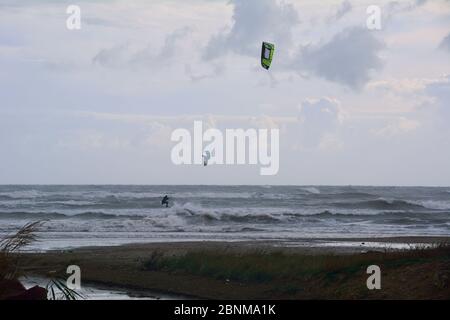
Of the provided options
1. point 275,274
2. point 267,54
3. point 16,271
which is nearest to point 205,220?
point 267,54

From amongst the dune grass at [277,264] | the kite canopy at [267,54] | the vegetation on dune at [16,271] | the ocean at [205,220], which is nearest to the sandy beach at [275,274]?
the dune grass at [277,264]

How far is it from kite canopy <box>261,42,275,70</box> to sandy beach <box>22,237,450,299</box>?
4230 millimetres

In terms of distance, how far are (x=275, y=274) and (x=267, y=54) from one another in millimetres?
5144

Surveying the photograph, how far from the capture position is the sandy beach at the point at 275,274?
13.0 meters

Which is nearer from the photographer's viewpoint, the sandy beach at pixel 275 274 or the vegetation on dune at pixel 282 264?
the sandy beach at pixel 275 274

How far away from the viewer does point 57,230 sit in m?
34.7

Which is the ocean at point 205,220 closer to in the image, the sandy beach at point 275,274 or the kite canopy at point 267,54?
the sandy beach at point 275,274

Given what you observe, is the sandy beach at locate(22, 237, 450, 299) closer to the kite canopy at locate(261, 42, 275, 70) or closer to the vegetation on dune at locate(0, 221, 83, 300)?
the vegetation on dune at locate(0, 221, 83, 300)

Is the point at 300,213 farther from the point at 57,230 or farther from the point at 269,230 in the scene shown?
the point at 57,230

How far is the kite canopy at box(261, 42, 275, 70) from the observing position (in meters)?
17.0

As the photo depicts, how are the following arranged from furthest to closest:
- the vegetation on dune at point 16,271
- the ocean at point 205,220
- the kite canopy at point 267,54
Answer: the ocean at point 205,220 → the kite canopy at point 267,54 → the vegetation on dune at point 16,271

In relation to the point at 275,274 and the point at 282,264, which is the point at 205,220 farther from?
the point at 275,274

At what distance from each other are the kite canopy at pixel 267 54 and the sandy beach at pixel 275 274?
4.23m
